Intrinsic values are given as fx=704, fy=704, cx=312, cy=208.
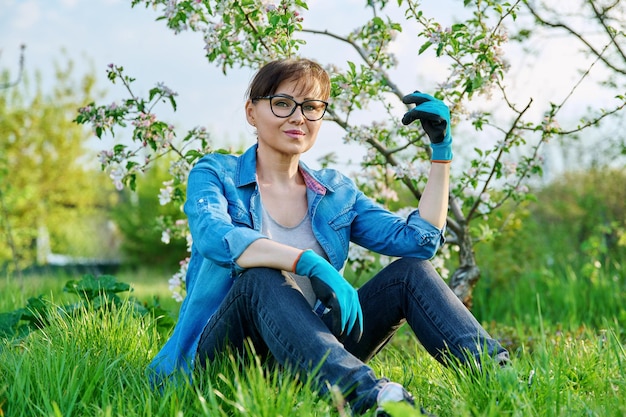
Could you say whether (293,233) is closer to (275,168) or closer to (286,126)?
(275,168)

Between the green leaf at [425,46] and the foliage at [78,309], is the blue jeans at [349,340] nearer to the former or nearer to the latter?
the foliage at [78,309]

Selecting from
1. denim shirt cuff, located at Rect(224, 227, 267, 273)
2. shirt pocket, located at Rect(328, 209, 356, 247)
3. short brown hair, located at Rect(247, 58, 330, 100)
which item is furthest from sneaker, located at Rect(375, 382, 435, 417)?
short brown hair, located at Rect(247, 58, 330, 100)

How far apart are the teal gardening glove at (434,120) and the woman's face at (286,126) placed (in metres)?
0.31

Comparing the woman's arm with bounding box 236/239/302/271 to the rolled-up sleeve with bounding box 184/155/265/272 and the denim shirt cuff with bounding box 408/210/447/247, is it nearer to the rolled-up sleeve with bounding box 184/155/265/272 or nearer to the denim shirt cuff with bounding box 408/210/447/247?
the rolled-up sleeve with bounding box 184/155/265/272

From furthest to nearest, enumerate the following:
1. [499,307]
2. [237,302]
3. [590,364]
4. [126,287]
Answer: [499,307] < [126,287] < [590,364] < [237,302]

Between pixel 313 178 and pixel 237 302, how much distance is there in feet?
2.14

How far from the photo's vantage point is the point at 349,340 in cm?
209

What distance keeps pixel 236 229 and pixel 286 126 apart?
1.50 ft

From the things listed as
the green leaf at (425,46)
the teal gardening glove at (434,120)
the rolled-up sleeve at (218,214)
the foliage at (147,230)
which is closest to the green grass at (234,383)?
the rolled-up sleeve at (218,214)

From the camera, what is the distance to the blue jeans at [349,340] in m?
1.70

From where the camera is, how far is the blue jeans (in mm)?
1703

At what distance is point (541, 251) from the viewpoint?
Answer: 5.73 meters

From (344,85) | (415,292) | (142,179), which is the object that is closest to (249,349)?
(415,292)

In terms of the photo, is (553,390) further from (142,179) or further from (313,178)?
(142,179)
